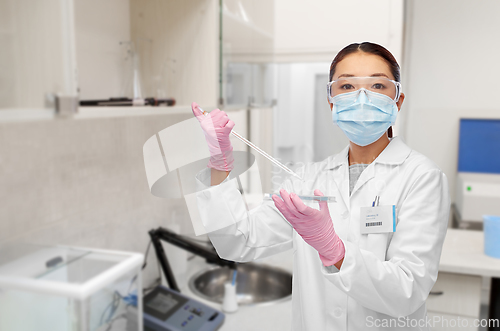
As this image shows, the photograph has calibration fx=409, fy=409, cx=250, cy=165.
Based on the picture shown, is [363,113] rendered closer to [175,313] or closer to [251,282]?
[175,313]

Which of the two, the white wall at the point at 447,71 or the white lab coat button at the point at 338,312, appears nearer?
the white lab coat button at the point at 338,312

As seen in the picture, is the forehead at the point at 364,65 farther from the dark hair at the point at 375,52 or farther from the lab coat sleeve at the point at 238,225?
the lab coat sleeve at the point at 238,225

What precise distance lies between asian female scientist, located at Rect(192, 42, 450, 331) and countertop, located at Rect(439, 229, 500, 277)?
31.8 inches

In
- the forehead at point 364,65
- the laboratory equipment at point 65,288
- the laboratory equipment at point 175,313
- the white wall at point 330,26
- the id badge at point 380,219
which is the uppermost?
the white wall at point 330,26

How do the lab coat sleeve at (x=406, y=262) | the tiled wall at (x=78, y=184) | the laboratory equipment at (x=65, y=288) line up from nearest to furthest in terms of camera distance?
the laboratory equipment at (x=65, y=288) < the lab coat sleeve at (x=406, y=262) < the tiled wall at (x=78, y=184)

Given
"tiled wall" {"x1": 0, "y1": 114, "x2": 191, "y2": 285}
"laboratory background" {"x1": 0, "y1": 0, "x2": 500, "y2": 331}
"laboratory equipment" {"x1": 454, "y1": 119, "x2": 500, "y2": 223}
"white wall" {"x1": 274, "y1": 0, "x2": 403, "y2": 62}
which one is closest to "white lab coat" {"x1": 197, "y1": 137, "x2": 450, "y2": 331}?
"laboratory background" {"x1": 0, "y1": 0, "x2": 500, "y2": 331}

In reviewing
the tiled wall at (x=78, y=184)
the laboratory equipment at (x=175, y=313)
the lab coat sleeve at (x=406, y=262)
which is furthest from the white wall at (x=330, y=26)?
the laboratory equipment at (x=175, y=313)

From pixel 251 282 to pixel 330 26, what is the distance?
1528mm

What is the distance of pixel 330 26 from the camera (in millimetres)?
2408

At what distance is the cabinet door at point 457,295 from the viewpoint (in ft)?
6.05

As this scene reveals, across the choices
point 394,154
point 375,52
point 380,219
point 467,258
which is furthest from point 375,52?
point 467,258

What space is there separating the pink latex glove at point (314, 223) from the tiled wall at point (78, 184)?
460 mm

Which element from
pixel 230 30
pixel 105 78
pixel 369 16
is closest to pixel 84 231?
pixel 105 78

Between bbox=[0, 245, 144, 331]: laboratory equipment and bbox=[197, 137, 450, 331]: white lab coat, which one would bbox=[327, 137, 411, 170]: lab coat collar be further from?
bbox=[0, 245, 144, 331]: laboratory equipment
